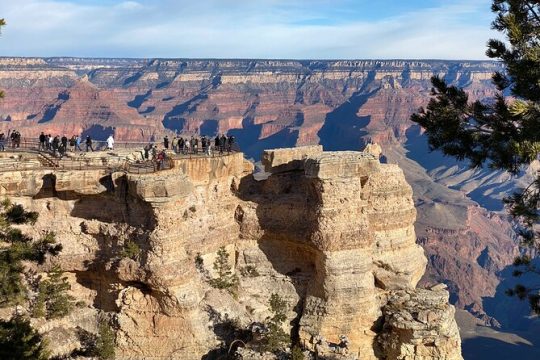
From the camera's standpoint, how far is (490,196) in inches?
7382

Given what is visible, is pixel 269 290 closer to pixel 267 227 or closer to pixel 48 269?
pixel 267 227

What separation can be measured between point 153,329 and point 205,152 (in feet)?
34.3

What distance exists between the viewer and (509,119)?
639 inches

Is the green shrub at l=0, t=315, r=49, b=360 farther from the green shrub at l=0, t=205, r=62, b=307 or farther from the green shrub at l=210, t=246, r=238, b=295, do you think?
the green shrub at l=210, t=246, r=238, b=295

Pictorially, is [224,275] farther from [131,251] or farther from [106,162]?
[106,162]

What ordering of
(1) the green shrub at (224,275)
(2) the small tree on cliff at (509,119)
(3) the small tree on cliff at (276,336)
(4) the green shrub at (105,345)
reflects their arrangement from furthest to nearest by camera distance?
(1) the green shrub at (224,275) < (3) the small tree on cliff at (276,336) < (4) the green shrub at (105,345) < (2) the small tree on cliff at (509,119)

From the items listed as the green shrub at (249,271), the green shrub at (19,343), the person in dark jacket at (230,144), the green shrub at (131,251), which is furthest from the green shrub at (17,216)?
the person in dark jacket at (230,144)

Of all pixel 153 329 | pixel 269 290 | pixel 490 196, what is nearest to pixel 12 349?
pixel 153 329

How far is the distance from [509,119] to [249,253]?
18.7 m

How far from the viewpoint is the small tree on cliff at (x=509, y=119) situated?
47.5 feet

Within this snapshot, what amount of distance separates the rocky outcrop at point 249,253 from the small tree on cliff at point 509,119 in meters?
11.4

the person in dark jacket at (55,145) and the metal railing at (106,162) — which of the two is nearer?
the metal railing at (106,162)

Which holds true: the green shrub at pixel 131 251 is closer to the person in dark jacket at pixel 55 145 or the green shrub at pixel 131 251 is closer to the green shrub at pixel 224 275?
→ the green shrub at pixel 224 275

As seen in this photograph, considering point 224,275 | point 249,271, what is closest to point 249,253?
point 249,271
